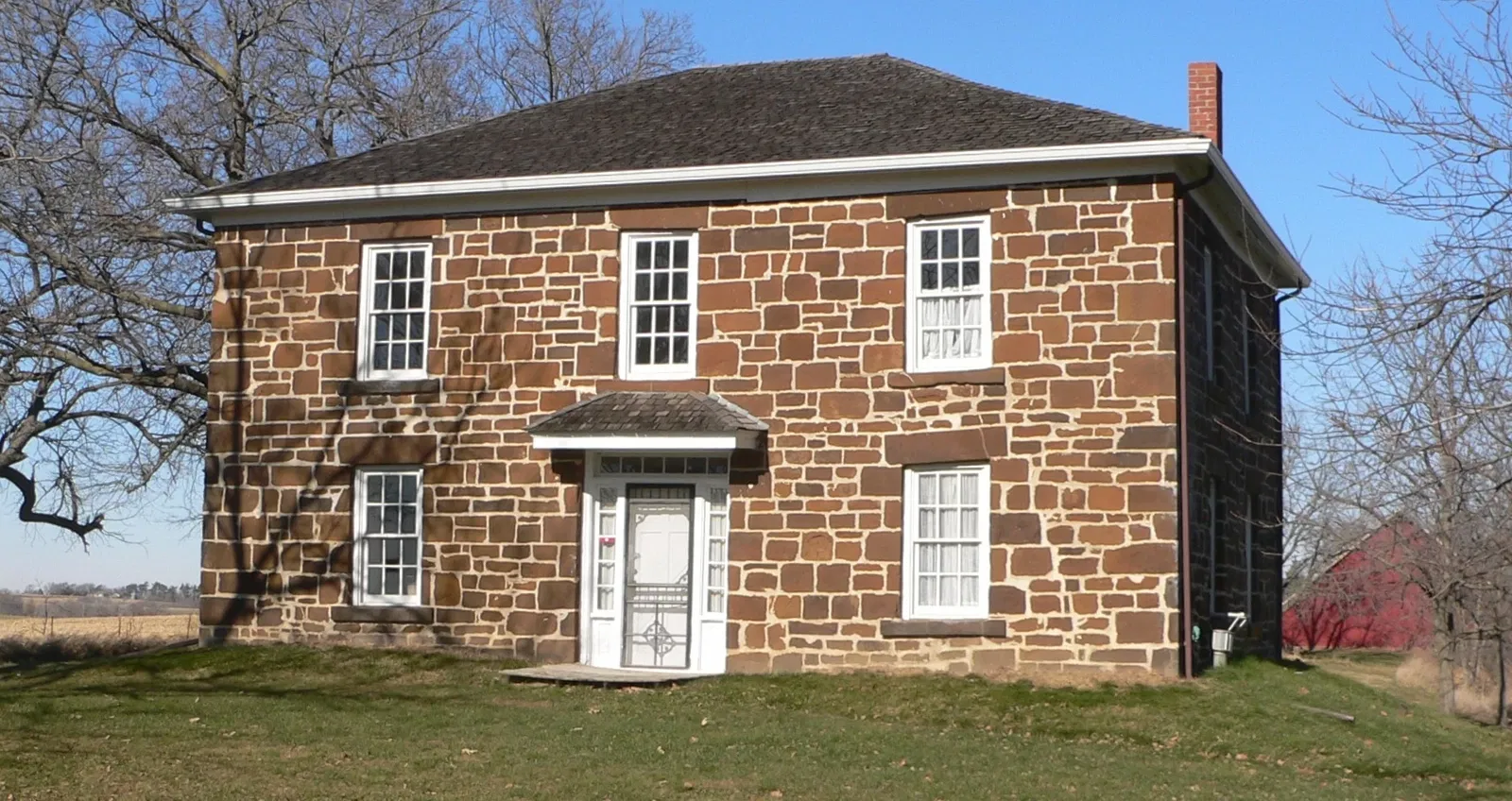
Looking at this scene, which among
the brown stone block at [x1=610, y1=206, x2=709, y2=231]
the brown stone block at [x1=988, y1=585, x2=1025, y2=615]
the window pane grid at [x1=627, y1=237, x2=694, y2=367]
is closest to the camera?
the brown stone block at [x1=988, y1=585, x2=1025, y2=615]

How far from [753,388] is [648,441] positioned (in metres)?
1.34

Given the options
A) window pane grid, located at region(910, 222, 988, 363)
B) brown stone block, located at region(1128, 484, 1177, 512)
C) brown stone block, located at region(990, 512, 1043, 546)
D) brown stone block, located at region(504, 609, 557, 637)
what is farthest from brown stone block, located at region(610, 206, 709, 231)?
brown stone block, located at region(1128, 484, 1177, 512)

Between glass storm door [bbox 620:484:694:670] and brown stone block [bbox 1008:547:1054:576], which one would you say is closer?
brown stone block [bbox 1008:547:1054:576]

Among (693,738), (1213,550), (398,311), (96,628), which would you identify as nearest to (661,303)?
(398,311)

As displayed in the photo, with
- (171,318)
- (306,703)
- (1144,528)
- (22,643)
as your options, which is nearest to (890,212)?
(1144,528)

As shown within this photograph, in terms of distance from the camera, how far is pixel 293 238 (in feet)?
69.7

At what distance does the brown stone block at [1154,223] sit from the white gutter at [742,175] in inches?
23.1

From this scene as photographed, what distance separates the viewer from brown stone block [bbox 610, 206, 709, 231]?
19906 millimetres

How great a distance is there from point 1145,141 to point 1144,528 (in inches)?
151

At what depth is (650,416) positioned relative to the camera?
1928 cm

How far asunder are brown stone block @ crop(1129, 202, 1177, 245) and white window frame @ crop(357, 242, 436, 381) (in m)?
7.97

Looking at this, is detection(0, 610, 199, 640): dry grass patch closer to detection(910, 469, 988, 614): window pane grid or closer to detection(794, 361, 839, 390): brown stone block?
detection(794, 361, 839, 390): brown stone block

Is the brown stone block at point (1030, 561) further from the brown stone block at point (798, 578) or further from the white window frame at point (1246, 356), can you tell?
the white window frame at point (1246, 356)

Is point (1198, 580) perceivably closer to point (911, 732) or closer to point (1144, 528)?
point (1144, 528)
